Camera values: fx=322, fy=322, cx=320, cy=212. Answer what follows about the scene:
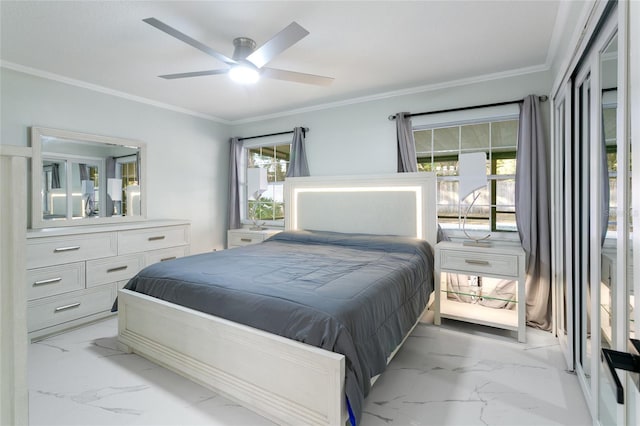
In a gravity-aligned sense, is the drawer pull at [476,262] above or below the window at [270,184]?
below

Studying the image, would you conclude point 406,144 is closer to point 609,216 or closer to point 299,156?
point 299,156

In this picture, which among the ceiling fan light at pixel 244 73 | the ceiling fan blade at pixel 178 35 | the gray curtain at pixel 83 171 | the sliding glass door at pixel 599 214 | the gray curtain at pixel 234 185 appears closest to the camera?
the sliding glass door at pixel 599 214

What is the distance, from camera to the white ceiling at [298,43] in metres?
2.11

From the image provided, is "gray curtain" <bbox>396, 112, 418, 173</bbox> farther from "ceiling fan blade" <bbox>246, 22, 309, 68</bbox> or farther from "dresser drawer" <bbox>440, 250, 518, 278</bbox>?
"ceiling fan blade" <bbox>246, 22, 309, 68</bbox>

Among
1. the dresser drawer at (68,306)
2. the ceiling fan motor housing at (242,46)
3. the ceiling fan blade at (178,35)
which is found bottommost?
the dresser drawer at (68,306)

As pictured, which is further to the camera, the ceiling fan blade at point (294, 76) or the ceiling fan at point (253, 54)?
the ceiling fan blade at point (294, 76)

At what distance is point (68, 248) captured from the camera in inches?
115

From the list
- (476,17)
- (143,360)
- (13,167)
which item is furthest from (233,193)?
(13,167)

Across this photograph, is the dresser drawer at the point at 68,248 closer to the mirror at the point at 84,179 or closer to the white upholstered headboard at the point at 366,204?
the mirror at the point at 84,179

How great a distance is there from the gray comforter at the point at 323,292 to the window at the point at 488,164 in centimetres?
83

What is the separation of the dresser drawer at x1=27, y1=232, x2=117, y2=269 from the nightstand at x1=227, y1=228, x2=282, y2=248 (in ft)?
5.27

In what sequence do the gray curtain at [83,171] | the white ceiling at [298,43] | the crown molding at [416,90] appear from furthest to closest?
the gray curtain at [83,171] → the crown molding at [416,90] → the white ceiling at [298,43]

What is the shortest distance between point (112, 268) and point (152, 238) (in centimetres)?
50

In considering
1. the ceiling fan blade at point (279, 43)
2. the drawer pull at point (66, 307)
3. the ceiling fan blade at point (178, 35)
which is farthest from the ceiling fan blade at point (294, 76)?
the drawer pull at point (66, 307)
